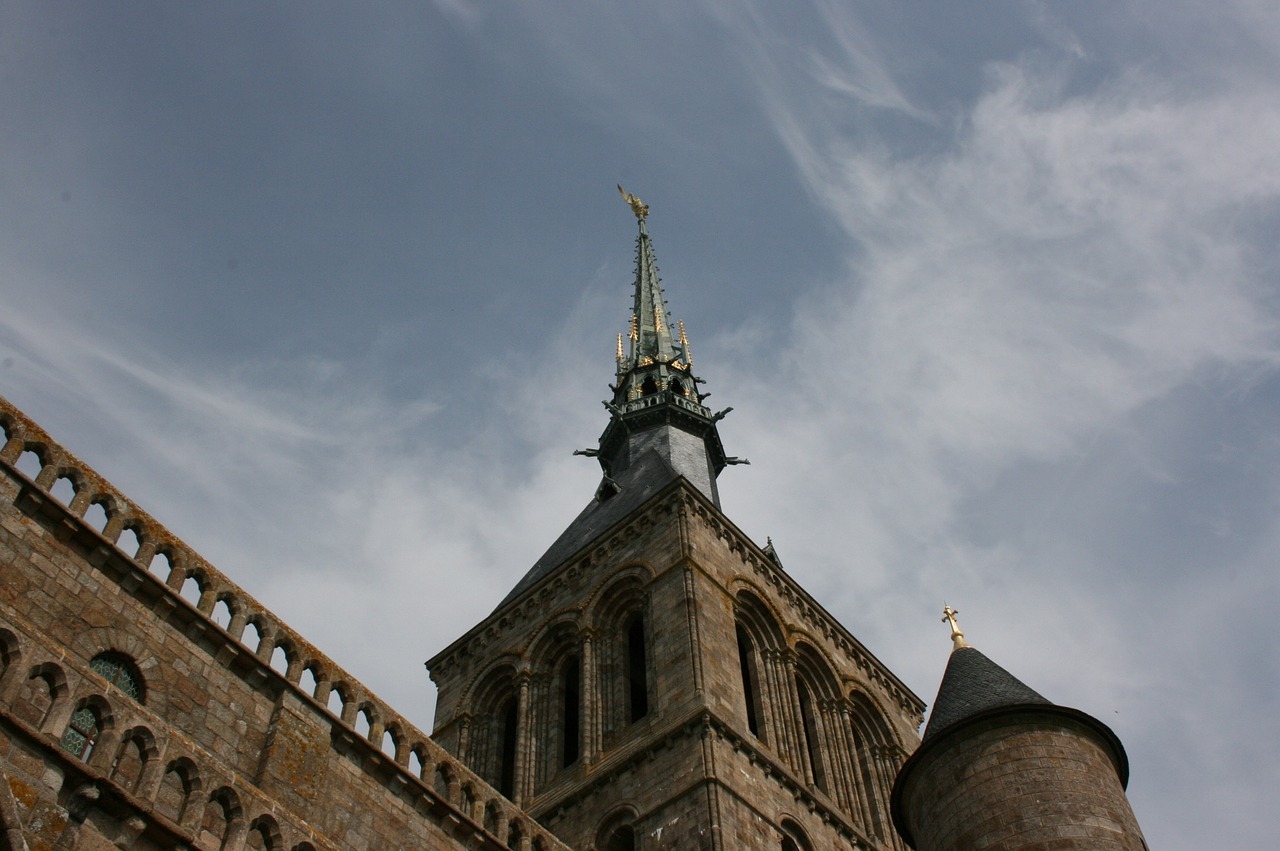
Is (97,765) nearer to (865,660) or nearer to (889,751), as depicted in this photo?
(889,751)

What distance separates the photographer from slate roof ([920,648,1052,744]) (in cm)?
1736

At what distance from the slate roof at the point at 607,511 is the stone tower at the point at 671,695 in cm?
8

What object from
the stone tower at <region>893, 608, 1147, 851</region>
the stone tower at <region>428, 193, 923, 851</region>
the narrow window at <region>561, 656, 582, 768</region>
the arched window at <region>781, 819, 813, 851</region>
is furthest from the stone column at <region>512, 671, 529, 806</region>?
the stone tower at <region>893, 608, 1147, 851</region>

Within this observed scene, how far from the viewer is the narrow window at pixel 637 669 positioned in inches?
957

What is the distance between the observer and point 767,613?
2608 cm

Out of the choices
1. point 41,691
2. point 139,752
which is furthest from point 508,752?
point 41,691

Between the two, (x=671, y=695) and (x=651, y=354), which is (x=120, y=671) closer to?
(x=671, y=695)

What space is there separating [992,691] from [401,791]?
8654 mm

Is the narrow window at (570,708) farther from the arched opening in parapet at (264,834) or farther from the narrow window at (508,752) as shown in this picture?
the arched opening in parapet at (264,834)

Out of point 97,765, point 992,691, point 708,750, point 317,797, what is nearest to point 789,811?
point 708,750

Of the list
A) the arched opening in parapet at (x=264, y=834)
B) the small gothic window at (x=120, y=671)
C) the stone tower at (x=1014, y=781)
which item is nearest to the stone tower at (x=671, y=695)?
the stone tower at (x=1014, y=781)

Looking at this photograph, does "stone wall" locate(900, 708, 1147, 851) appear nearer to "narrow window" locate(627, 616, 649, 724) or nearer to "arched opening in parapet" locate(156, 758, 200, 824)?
"narrow window" locate(627, 616, 649, 724)

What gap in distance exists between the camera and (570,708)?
2570 centimetres

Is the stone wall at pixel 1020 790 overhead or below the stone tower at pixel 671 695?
below
